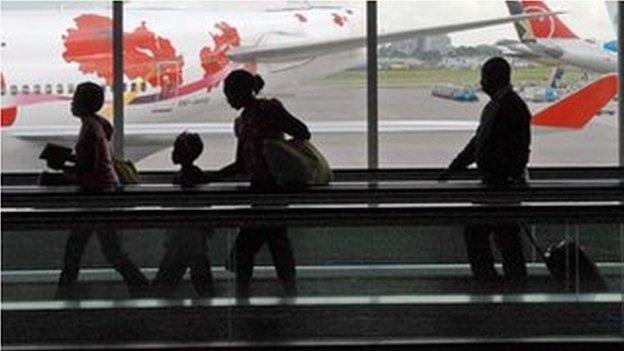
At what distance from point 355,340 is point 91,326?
1.17m

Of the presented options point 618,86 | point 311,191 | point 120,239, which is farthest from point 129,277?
point 618,86

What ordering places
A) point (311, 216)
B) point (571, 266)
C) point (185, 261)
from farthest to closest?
point (571, 266)
point (185, 261)
point (311, 216)

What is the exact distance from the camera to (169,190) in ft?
25.0

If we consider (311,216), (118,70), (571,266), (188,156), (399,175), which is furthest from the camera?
(118,70)

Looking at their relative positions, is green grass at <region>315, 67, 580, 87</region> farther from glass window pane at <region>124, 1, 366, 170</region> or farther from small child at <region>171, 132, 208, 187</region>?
small child at <region>171, 132, 208, 187</region>

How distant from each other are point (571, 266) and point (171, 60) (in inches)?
284

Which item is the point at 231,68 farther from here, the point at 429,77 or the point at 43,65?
the point at 429,77

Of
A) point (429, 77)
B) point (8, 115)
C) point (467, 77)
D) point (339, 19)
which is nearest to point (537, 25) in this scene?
point (467, 77)

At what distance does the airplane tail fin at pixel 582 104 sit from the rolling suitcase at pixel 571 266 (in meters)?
6.86

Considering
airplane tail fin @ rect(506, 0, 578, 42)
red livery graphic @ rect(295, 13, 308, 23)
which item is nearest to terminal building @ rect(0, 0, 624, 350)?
airplane tail fin @ rect(506, 0, 578, 42)

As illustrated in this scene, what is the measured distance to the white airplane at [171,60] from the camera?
1248 centimetres

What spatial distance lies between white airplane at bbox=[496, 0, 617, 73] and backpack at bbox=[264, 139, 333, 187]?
222 inches

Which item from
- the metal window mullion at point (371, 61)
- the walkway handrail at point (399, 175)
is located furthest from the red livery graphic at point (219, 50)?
the walkway handrail at point (399, 175)

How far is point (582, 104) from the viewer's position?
42.0ft
